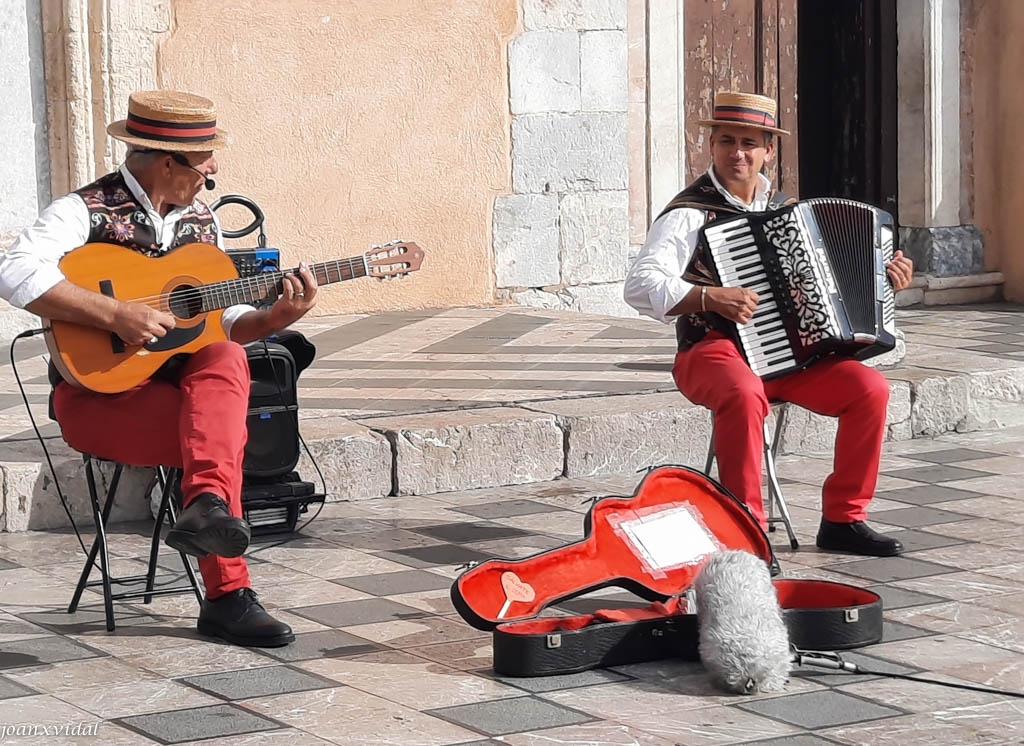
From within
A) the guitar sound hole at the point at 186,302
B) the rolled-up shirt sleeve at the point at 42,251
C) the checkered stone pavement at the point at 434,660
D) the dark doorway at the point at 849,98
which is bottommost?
the checkered stone pavement at the point at 434,660

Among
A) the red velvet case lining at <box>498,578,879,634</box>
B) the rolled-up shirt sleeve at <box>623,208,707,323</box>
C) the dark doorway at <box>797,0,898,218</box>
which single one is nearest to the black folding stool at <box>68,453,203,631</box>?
the red velvet case lining at <box>498,578,879,634</box>

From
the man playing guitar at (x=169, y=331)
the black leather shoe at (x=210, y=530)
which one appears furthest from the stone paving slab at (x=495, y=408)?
the black leather shoe at (x=210, y=530)

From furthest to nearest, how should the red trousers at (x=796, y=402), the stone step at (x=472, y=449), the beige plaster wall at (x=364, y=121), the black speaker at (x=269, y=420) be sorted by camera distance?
the beige plaster wall at (x=364, y=121), the stone step at (x=472, y=449), the black speaker at (x=269, y=420), the red trousers at (x=796, y=402)

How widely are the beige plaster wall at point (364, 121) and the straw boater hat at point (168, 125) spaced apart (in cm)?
372

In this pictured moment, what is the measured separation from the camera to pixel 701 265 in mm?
5016

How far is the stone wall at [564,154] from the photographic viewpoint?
9.01m

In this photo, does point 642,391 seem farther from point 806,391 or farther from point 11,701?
point 11,701

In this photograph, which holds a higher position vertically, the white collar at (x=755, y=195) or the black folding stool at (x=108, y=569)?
the white collar at (x=755, y=195)

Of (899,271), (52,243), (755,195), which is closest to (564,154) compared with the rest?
(755,195)

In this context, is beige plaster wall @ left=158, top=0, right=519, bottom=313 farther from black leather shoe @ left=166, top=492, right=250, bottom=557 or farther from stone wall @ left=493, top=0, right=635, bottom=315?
black leather shoe @ left=166, top=492, right=250, bottom=557

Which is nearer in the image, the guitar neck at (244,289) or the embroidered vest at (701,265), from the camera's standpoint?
the guitar neck at (244,289)

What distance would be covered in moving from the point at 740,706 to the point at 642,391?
303 cm

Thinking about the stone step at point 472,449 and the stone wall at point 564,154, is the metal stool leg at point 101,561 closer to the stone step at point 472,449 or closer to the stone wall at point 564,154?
the stone step at point 472,449

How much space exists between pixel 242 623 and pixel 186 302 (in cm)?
84
